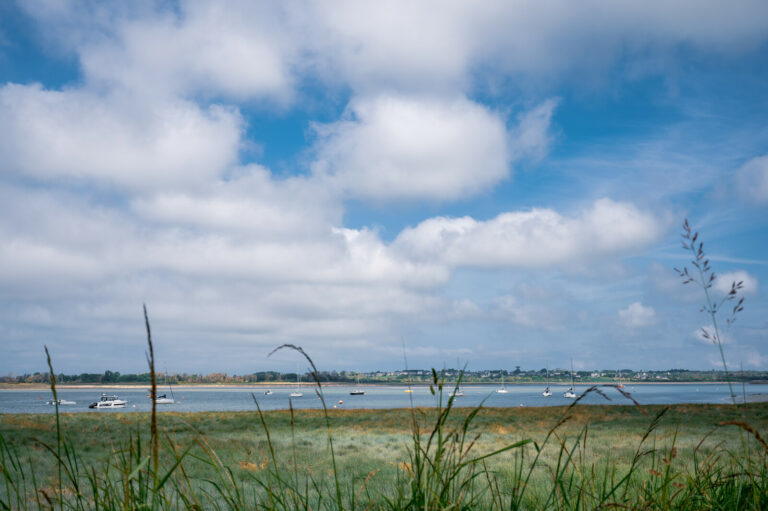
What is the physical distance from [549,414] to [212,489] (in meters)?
18.5

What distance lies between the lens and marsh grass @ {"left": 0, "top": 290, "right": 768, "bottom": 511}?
2.22 m

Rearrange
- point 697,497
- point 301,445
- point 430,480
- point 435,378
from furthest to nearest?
point 301,445
point 697,497
point 430,480
point 435,378

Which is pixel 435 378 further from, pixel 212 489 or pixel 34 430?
pixel 34 430

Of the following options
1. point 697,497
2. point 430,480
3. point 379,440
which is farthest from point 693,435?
point 430,480

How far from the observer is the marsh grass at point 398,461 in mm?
2225

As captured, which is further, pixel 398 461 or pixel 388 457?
pixel 388 457

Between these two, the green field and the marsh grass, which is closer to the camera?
the marsh grass

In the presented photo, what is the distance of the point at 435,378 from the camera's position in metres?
1.41

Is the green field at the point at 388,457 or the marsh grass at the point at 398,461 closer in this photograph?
the marsh grass at the point at 398,461

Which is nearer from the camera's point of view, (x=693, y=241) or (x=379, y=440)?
(x=693, y=241)

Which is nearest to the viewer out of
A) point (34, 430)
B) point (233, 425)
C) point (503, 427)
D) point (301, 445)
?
point (301, 445)

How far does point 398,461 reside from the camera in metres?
4.58

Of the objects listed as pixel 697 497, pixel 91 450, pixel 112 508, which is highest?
pixel 112 508

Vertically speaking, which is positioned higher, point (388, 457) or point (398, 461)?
point (398, 461)
